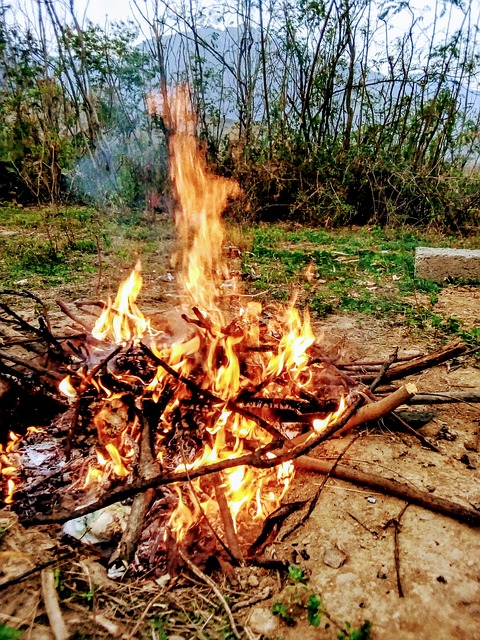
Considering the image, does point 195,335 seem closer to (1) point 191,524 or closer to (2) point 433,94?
(1) point 191,524

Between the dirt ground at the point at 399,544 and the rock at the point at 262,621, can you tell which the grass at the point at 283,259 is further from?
the rock at the point at 262,621

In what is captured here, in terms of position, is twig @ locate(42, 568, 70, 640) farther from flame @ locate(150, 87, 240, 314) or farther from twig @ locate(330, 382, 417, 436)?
flame @ locate(150, 87, 240, 314)

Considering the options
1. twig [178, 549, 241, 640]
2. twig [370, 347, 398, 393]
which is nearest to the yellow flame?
twig [178, 549, 241, 640]

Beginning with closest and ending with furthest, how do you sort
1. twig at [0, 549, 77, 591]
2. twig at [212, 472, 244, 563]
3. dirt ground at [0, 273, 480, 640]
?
dirt ground at [0, 273, 480, 640], twig at [0, 549, 77, 591], twig at [212, 472, 244, 563]

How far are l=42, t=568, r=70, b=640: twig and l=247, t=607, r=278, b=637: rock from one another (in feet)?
2.16

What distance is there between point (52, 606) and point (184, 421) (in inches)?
46.4

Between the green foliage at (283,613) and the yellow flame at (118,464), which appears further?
the yellow flame at (118,464)

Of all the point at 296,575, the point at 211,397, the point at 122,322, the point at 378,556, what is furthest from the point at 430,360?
the point at 122,322

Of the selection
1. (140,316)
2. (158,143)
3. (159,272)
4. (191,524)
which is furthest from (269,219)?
(191,524)

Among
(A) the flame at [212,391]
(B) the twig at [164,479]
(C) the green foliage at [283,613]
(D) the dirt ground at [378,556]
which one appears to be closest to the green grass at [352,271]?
(A) the flame at [212,391]

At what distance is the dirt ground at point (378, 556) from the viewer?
5.18 ft

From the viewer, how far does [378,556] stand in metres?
1.85

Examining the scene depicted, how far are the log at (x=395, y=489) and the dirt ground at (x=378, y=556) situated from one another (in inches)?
1.5

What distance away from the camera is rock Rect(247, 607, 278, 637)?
1.58 meters
